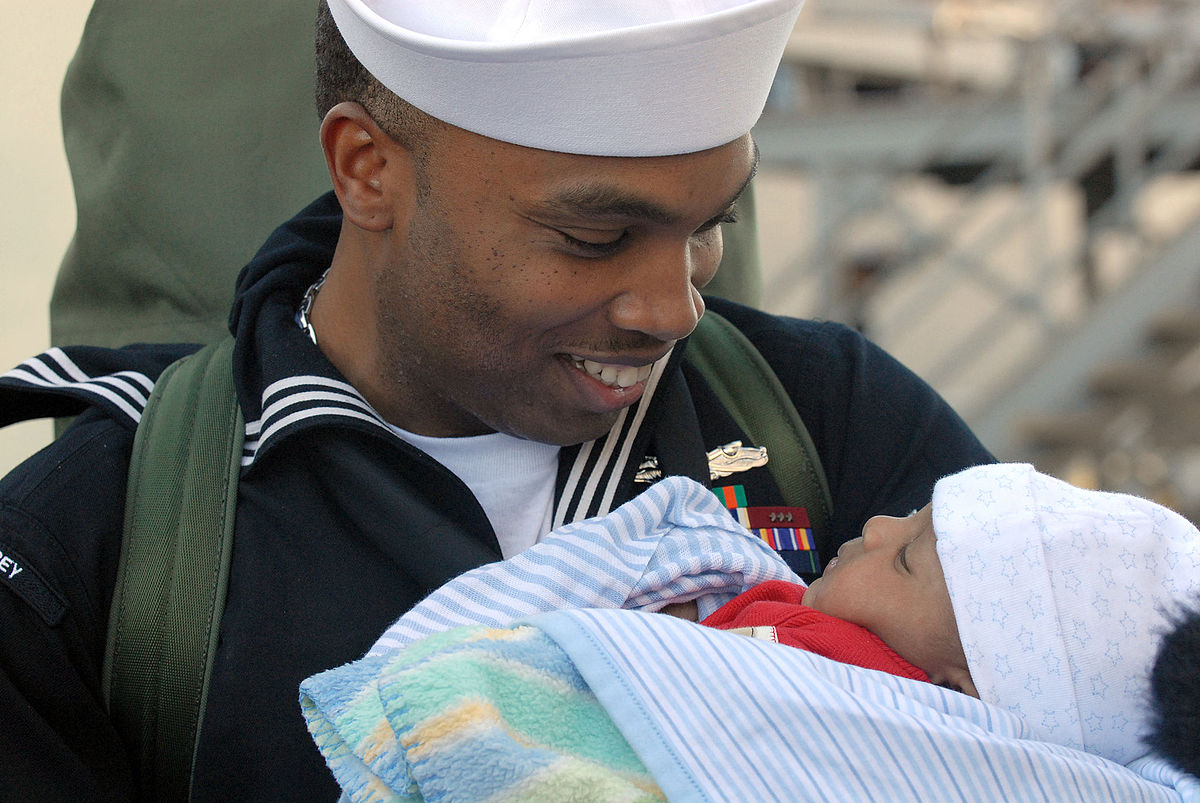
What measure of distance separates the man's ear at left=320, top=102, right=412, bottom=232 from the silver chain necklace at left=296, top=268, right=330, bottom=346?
0.79 feet

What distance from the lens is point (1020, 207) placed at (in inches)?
247

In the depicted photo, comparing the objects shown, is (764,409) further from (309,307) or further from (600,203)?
(309,307)

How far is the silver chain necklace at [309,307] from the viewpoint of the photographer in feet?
6.76

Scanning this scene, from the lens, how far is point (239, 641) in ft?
5.42

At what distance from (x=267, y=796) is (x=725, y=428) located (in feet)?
2.87

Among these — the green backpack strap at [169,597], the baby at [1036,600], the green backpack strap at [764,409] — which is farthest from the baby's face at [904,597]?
the green backpack strap at [169,597]

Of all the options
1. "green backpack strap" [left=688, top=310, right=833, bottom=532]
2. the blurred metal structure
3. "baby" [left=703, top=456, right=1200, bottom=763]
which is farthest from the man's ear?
the blurred metal structure

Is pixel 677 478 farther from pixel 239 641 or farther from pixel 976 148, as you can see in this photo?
pixel 976 148

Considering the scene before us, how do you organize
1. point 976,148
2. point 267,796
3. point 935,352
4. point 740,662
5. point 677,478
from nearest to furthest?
1. point 740,662
2. point 267,796
3. point 677,478
4. point 976,148
5. point 935,352

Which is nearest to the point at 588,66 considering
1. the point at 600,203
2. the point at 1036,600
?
the point at 600,203

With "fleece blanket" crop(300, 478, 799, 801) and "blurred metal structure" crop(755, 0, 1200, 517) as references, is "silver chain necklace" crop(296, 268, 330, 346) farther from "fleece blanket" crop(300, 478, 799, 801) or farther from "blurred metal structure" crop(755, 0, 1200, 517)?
"blurred metal structure" crop(755, 0, 1200, 517)

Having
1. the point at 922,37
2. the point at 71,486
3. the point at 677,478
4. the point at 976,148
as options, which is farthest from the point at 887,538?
the point at 922,37

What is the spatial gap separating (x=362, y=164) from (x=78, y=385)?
0.54 meters

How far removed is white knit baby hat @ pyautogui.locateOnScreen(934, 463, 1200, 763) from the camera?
1.45 metres
